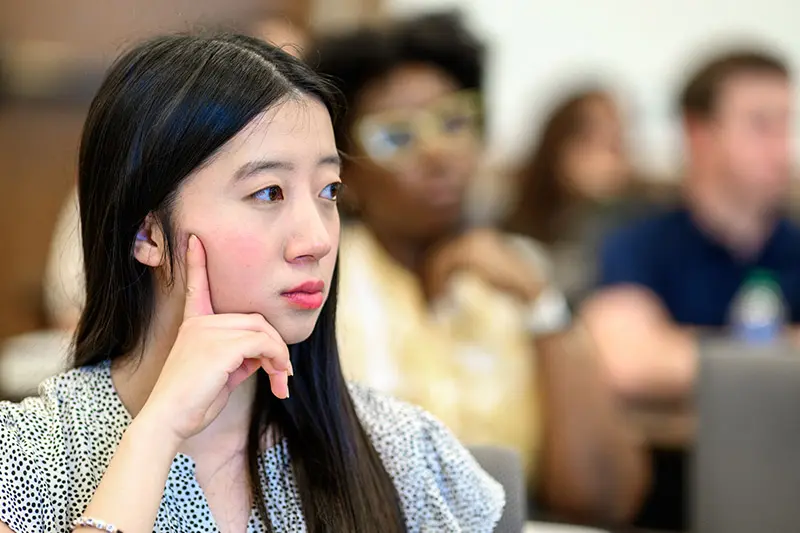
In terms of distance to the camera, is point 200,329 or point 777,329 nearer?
point 200,329

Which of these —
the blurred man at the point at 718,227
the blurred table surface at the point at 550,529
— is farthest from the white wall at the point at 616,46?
the blurred table surface at the point at 550,529

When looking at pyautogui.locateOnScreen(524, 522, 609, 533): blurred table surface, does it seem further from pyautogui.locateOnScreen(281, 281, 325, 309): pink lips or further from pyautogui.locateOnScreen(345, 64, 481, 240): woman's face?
pyautogui.locateOnScreen(345, 64, 481, 240): woman's face

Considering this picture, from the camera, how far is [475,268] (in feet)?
8.27

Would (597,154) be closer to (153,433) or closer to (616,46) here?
(616,46)

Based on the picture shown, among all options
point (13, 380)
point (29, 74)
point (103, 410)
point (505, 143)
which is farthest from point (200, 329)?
point (505, 143)

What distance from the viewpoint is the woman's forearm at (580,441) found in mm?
2455

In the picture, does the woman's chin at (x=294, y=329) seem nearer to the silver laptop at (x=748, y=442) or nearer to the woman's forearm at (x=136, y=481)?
the woman's forearm at (x=136, y=481)

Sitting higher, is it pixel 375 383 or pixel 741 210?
pixel 741 210

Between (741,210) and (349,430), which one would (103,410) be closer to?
(349,430)

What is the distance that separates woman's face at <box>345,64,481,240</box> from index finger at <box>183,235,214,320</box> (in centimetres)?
124

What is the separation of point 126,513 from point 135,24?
11.0 ft

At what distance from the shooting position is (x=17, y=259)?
4266mm

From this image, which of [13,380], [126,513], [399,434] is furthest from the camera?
[13,380]

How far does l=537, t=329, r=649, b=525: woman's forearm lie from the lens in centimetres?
246
